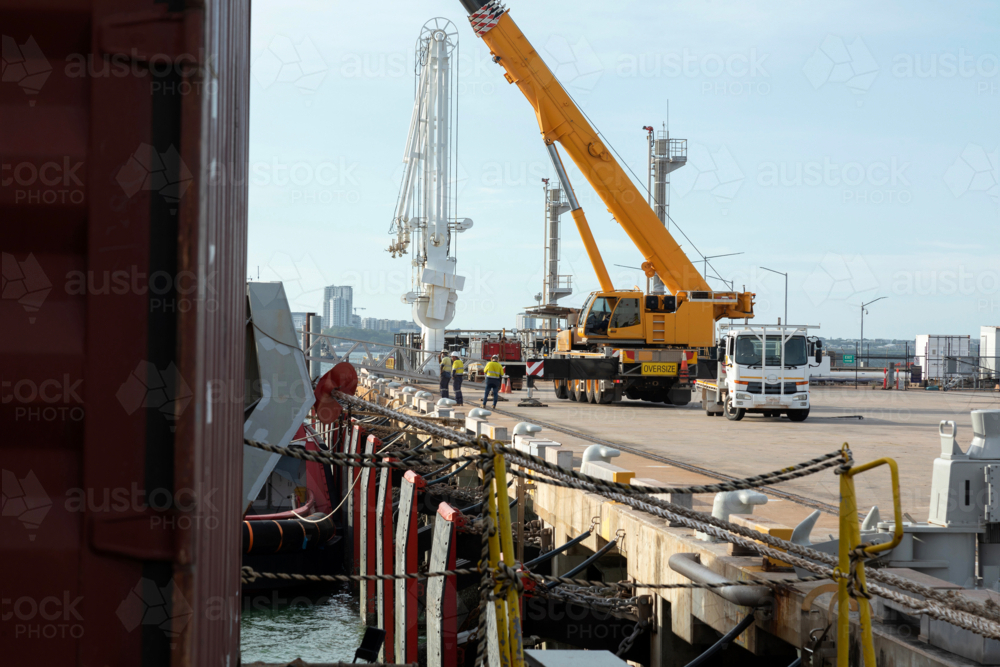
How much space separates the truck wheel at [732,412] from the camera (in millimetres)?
17922

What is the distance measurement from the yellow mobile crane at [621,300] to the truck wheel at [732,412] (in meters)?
2.66

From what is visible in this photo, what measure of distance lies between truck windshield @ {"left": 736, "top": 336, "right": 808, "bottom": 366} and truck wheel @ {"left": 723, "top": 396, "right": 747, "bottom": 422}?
3.14 ft

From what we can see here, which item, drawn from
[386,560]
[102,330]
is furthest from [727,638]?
[102,330]

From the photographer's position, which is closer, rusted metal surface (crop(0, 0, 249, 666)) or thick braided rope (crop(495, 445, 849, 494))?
rusted metal surface (crop(0, 0, 249, 666))

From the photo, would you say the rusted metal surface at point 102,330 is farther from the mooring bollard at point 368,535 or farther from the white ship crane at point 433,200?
the white ship crane at point 433,200

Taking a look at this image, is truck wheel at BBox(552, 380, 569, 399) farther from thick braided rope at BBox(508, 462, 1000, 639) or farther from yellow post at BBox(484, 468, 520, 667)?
yellow post at BBox(484, 468, 520, 667)

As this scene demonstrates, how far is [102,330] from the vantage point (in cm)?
164

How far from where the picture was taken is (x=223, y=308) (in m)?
1.77

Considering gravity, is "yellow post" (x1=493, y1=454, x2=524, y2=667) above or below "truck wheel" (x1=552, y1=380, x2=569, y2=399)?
above

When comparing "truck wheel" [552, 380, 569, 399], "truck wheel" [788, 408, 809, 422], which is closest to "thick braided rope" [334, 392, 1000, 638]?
"truck wheel" [788, 408, 809, 422]

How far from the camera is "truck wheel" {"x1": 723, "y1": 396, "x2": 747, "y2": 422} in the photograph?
17.9 metres

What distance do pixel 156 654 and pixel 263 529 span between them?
8.84 m

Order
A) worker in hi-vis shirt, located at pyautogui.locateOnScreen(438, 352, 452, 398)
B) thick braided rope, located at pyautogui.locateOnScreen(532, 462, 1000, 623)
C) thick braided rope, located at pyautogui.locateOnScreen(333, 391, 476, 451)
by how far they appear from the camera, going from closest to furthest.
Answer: thick braided rope, located at pyautogui.locateOnScreen(333, 391, 476, 451), thick braided rope, located at pyautogui.locateOnScreen(532, 462, 1000, 623), worker in hi-vis shirt, located at pyautogui.locateOnScreen(438, 352, 452, 398)

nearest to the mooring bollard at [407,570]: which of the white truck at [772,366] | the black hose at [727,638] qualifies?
the black hose at [727,638]
